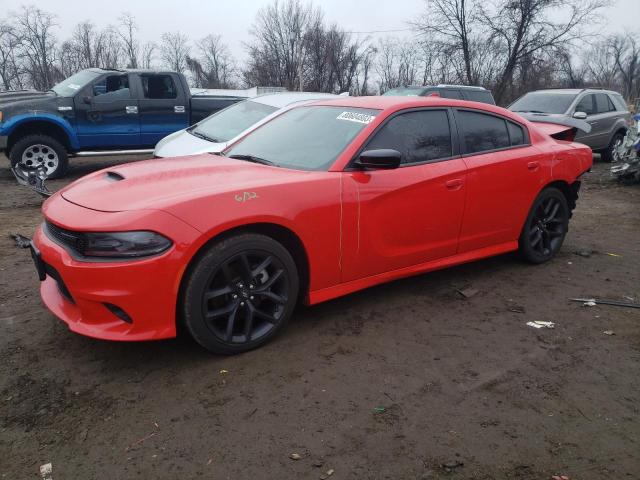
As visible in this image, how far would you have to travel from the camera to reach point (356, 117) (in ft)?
12.0

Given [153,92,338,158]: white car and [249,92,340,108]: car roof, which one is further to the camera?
[249,92,340,108]: car roof

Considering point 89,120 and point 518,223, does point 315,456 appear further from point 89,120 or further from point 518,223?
point 89,120

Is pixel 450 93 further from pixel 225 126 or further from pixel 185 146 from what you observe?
pixel 185 146

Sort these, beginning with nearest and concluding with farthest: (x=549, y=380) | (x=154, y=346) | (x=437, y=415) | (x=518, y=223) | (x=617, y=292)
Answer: (x=437, y=415)
(x=549, y=380)
(x=154, y=346)
(x=617, y=292)
(x=518, y=223)

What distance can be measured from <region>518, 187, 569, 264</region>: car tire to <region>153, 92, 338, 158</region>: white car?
3.11m

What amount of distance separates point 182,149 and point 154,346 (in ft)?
13.6

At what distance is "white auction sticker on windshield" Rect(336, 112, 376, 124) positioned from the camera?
359 centimetres

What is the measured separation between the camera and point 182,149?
6.72 metres

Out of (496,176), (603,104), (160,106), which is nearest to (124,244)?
(496,176)

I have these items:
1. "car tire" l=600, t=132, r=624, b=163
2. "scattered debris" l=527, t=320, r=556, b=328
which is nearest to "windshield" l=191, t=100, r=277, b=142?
"scattered debris" l=527, t=320, r=556, b=328

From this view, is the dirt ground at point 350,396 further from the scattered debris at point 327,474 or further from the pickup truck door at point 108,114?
the pickup truck door at point 108,114

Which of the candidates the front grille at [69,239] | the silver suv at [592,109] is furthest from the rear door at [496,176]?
the silver suv at [592,109]

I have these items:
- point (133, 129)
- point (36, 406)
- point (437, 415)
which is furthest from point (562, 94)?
point (36, 406)

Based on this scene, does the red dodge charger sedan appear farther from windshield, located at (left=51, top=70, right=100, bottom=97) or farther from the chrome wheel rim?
windshield, located at (left=51, top=70, right=100, bottom=97)
